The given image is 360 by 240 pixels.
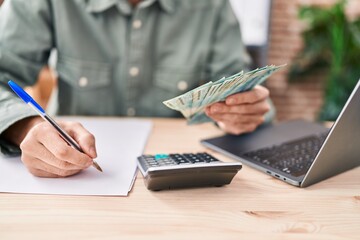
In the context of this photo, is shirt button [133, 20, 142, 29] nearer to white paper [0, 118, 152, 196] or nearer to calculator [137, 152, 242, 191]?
white paper [0, 118, 152, 196]

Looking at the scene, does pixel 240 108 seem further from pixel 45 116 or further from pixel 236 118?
pixel 45 116

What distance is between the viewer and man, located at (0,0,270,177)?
1020 millimetres

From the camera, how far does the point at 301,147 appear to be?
78 centimetres

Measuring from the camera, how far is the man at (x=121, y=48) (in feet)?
3.34

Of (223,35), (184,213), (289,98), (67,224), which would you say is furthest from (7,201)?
(289,98)

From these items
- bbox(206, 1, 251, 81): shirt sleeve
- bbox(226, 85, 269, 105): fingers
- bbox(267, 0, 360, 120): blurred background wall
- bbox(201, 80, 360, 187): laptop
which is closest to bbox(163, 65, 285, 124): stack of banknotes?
bbox(226, 85, 269, 105): fingers

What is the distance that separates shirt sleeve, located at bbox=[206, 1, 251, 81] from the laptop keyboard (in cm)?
41

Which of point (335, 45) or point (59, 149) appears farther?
point (335, 45)

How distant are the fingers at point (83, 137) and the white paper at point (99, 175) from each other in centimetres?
5

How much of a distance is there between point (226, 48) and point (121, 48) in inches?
Result: 12.7

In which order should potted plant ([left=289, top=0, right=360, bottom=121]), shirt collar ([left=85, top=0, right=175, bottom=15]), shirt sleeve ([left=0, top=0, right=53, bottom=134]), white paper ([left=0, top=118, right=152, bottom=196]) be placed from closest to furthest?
white paper ([left=0, top=118, right=152, bottom=196]) < shirt sleeve ([left=0, top=0, right=53, bottom=134]) < shirt collar ([left=85, top=0, right=175, bottom=15]) < potted plant ([left=289, top=0, right=360, bottom=121])

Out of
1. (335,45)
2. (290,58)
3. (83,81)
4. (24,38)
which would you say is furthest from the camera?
(290,58)

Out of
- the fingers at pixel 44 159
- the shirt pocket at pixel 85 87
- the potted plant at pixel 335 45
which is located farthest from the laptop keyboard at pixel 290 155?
the potted plant at pixel 335 45

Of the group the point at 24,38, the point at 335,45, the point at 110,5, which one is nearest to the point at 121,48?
the point at 110,5
